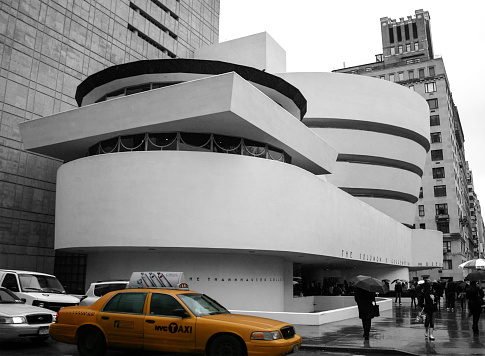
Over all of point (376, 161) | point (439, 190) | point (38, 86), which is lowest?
point (376, 161)

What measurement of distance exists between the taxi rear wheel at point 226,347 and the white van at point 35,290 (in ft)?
26.5

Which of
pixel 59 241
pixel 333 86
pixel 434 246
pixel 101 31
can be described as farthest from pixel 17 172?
pixel 434 246

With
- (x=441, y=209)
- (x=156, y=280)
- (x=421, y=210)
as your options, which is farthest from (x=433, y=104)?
(x=156, y=280)

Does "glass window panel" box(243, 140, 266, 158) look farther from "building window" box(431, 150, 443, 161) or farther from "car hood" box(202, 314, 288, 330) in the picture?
"building window" box(431, 150, 443, 161)

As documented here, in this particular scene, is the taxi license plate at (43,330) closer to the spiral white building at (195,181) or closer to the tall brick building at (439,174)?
the spiral white building at (195,181)

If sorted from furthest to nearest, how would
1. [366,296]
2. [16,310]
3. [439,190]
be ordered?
[439,190], [366,296], [16,310]

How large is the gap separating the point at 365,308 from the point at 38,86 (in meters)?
30.3

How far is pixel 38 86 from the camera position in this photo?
33750 millimetres

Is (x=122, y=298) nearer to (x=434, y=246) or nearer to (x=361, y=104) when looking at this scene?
(x=361, y=104)

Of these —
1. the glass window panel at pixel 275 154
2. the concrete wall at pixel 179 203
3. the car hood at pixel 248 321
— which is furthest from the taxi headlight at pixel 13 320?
the glass window panel at pixel 275 154

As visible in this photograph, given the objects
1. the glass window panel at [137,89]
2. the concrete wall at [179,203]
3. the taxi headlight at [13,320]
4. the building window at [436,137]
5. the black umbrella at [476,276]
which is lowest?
the taxi headlight at [13,320]

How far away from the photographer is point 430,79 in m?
81.2

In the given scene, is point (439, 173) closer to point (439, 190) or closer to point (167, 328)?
point (439, 190)

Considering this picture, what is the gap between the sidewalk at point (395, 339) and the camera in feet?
37.2
